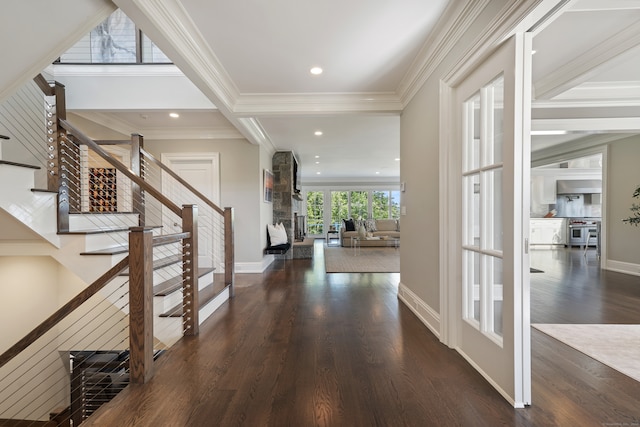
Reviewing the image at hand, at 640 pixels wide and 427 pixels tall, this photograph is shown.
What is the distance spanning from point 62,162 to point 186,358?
2166 millimetres

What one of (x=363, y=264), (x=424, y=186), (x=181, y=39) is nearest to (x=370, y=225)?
(x=363, y=264)

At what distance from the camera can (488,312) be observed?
6.00 feet

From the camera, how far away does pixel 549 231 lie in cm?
863

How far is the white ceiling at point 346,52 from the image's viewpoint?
6.41 ft

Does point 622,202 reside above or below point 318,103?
below

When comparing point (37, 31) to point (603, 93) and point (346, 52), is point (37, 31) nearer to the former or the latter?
point (346, 52)

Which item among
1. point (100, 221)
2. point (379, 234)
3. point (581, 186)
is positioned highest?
point (581, 186)

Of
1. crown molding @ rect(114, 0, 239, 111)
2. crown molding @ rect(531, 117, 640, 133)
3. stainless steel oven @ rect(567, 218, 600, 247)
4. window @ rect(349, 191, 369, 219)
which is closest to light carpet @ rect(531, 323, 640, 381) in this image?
crown molding @ rect(531, 117, 640, 133)

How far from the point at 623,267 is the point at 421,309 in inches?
200

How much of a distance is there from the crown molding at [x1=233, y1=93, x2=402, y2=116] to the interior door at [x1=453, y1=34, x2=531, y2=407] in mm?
1318

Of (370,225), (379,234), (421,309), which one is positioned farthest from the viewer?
(370,225)

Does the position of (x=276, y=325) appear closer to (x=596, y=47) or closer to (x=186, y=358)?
(x=186, y=358)

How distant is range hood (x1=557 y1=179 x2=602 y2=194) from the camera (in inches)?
342

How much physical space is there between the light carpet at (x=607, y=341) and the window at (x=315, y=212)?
10048mm
